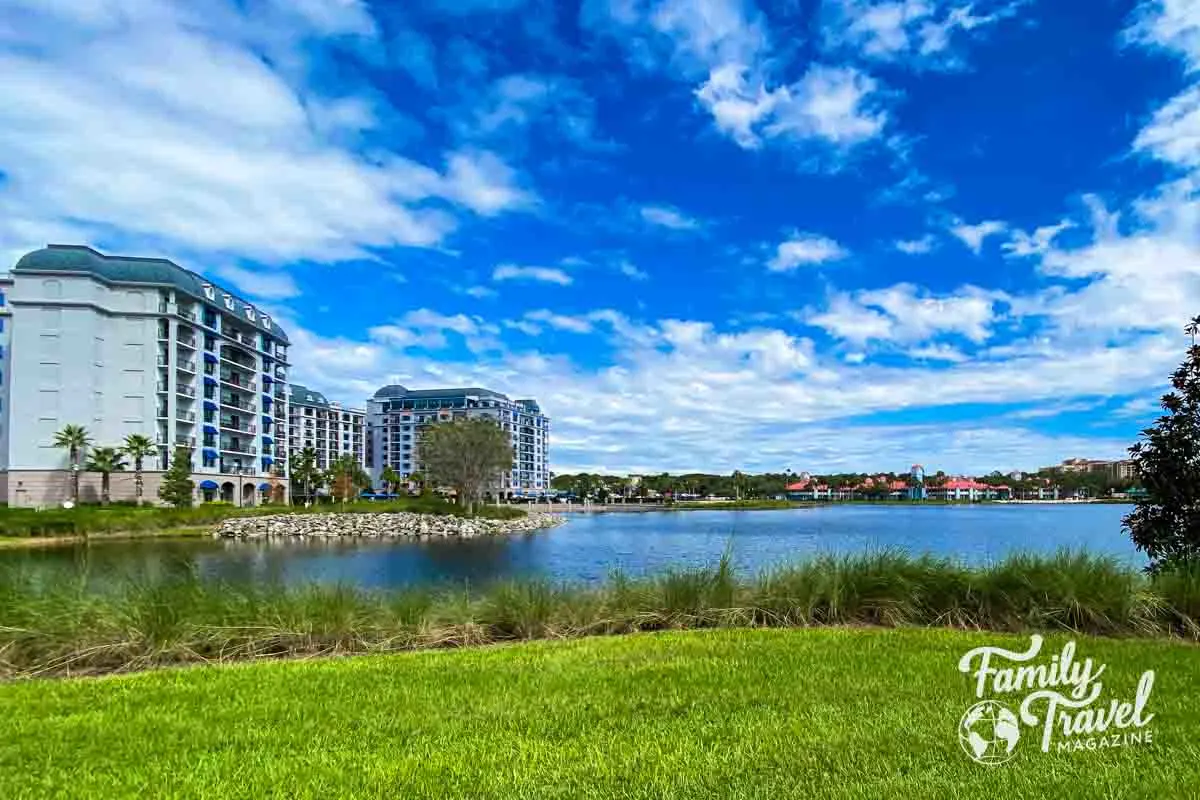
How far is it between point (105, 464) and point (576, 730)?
56353 millimetres

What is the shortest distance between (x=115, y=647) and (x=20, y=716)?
2221 millimetres

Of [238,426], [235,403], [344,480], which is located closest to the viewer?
[235,403]

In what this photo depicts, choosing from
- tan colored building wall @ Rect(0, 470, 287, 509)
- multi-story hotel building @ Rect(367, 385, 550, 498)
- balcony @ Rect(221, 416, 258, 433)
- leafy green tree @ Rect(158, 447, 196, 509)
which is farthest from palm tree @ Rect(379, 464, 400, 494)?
tan colored building wall @ Rect(0, 470, 287, 509)

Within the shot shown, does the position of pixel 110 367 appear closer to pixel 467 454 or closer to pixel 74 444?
pixel 74 444

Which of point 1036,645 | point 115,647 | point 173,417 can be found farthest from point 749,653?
point 173,417

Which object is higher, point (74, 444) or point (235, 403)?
point (235, 403)

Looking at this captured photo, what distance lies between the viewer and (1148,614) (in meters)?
7.32

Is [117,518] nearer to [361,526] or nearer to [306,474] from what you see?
[361,526]

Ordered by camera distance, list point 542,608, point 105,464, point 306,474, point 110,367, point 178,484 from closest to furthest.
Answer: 1. point 542,608
2. point 105,464
3. point 178,484
4. point 110,367
5. point 306,474

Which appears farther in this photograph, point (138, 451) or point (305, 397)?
point (305, 397)

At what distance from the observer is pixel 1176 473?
8484mm

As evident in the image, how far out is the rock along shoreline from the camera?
46.2m

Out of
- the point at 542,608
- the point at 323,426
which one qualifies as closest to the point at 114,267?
the point at 542,608

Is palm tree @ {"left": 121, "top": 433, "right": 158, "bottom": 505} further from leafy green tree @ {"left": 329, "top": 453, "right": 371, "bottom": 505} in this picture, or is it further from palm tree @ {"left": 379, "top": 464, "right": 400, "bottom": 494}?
palm tree @ {"left": 379, "top": 464, "right": 400, "bottom": 494}
